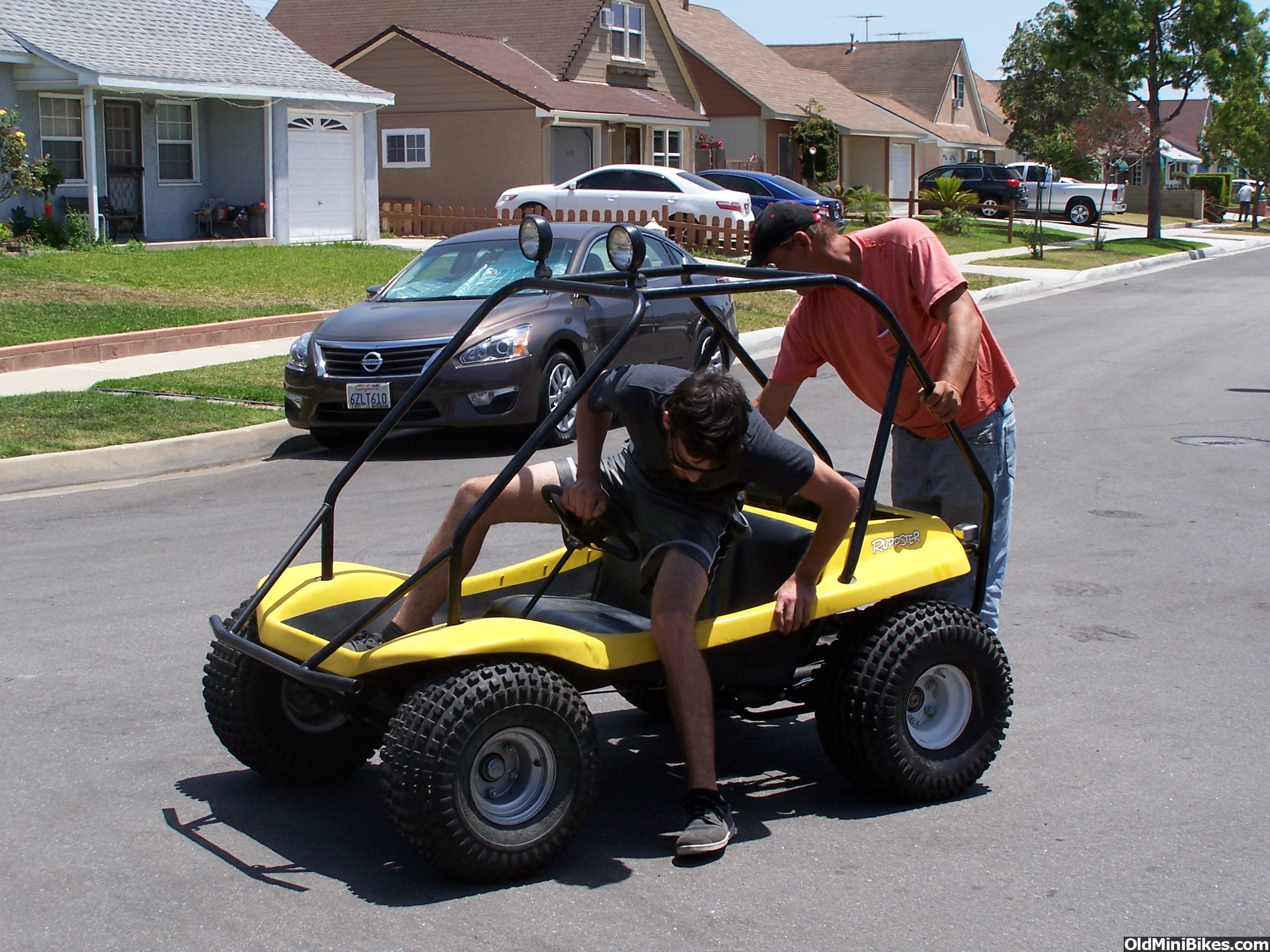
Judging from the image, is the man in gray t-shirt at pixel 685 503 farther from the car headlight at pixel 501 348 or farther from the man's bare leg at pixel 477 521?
the car headlight at pixel 501 348

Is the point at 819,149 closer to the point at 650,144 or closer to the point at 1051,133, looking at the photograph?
the point at 650,144

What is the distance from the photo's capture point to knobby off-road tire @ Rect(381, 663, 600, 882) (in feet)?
11.6

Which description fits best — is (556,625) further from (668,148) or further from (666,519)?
(668,148)

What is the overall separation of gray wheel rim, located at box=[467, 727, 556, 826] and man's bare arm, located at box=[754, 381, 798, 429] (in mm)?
1559

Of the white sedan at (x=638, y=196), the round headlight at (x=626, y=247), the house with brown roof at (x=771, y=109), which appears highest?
the house with brown roof at (x=771, y=109)

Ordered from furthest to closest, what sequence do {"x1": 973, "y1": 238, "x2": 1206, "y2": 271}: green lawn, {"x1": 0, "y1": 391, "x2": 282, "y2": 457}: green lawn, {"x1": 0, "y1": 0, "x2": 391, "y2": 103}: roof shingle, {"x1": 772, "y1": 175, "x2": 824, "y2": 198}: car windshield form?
{"x1": 973, "y1": 238, "x2": 1206, "y2": 271}: green lawn < {"x1": 772, "y1": 175, "x2": 824, "y2": 198}: car windshield < {"x1": 0, "y1": 0, "x2": 391, "y2": 103}: roof shingle < {"x1": 0, "y1": 391, "x2": 282, "y2": 457}: green lawn

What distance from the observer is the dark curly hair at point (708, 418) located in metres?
3.84

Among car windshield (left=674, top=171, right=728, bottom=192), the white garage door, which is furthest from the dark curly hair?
the white garage door

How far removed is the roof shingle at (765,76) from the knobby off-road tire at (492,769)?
4010 cm

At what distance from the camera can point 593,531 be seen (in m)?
4.28

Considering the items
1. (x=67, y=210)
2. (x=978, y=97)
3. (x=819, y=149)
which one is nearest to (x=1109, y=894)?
(x=67, y=210)

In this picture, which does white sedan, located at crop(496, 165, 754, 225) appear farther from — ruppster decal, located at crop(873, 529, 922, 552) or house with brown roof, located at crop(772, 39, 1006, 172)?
house with brown roof, located at crop(772, 39, 1006, 172)

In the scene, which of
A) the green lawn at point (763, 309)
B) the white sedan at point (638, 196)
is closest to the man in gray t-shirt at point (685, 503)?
the green lawn at point (763, 309)

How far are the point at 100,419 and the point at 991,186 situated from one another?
36.1m
